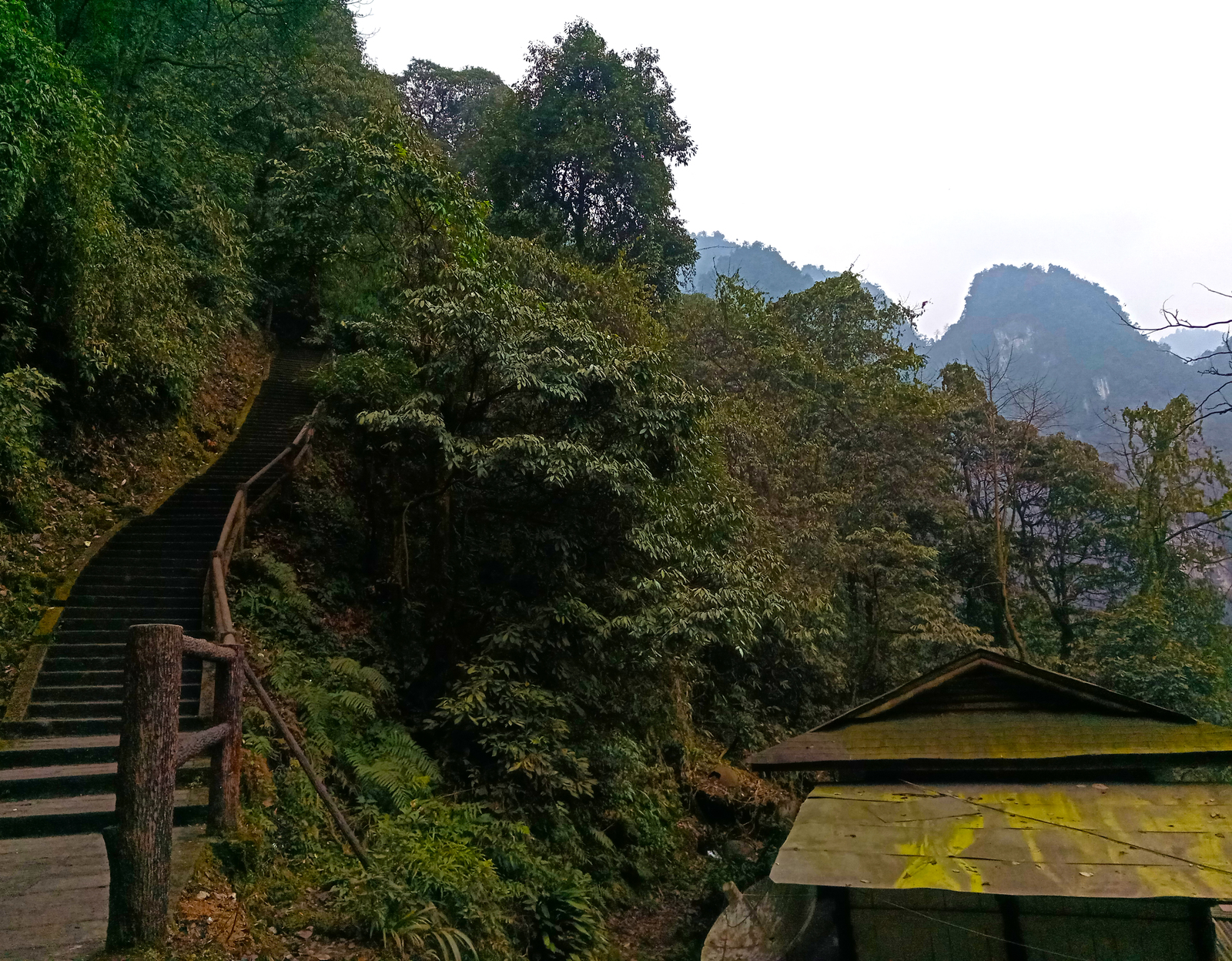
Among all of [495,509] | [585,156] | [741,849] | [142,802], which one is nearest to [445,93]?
[585,156]

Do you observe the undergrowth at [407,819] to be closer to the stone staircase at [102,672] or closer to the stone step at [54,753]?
the stone staircase at [102,672]

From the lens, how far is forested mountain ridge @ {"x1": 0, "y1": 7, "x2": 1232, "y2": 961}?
340 inches

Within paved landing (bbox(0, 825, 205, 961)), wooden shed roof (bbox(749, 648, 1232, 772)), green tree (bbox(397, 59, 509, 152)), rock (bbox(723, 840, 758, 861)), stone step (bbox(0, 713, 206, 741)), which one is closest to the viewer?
paved landing (bbox(0, 825, 205, 961))

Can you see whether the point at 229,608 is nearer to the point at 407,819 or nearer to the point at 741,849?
the point at 407,819

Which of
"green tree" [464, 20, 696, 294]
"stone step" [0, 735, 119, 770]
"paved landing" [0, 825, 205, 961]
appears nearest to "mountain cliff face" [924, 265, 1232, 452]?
"green tree" [464, 20, 696, 294]

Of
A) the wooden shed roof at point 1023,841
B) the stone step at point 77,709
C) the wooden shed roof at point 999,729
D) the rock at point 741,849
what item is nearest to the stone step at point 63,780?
the stone step at point 77,709

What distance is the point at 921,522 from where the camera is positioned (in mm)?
20688

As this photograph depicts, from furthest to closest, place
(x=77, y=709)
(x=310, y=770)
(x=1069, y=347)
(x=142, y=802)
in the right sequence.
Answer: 1. (x=1069, y=347)
2. (x=77, y=709)
3. (x=310, y=770)
4. (x=142, y=802)

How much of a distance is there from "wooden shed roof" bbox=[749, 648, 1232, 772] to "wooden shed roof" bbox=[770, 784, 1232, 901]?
0.29 metres

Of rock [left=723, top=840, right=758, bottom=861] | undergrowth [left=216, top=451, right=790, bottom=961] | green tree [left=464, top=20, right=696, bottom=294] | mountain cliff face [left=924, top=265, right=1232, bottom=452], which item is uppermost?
mountain cliff face [left=924, top=265, right=1232, bottom=452]

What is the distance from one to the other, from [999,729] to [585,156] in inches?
751

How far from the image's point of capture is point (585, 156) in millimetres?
21672

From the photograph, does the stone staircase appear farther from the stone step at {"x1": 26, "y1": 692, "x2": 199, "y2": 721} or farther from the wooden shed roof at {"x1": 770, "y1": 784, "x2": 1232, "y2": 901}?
the wooden shed roof at {"x1": 770, "y1": 784, "x2": 1232, "y2": 901}

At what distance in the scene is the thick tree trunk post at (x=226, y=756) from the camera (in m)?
5.79
